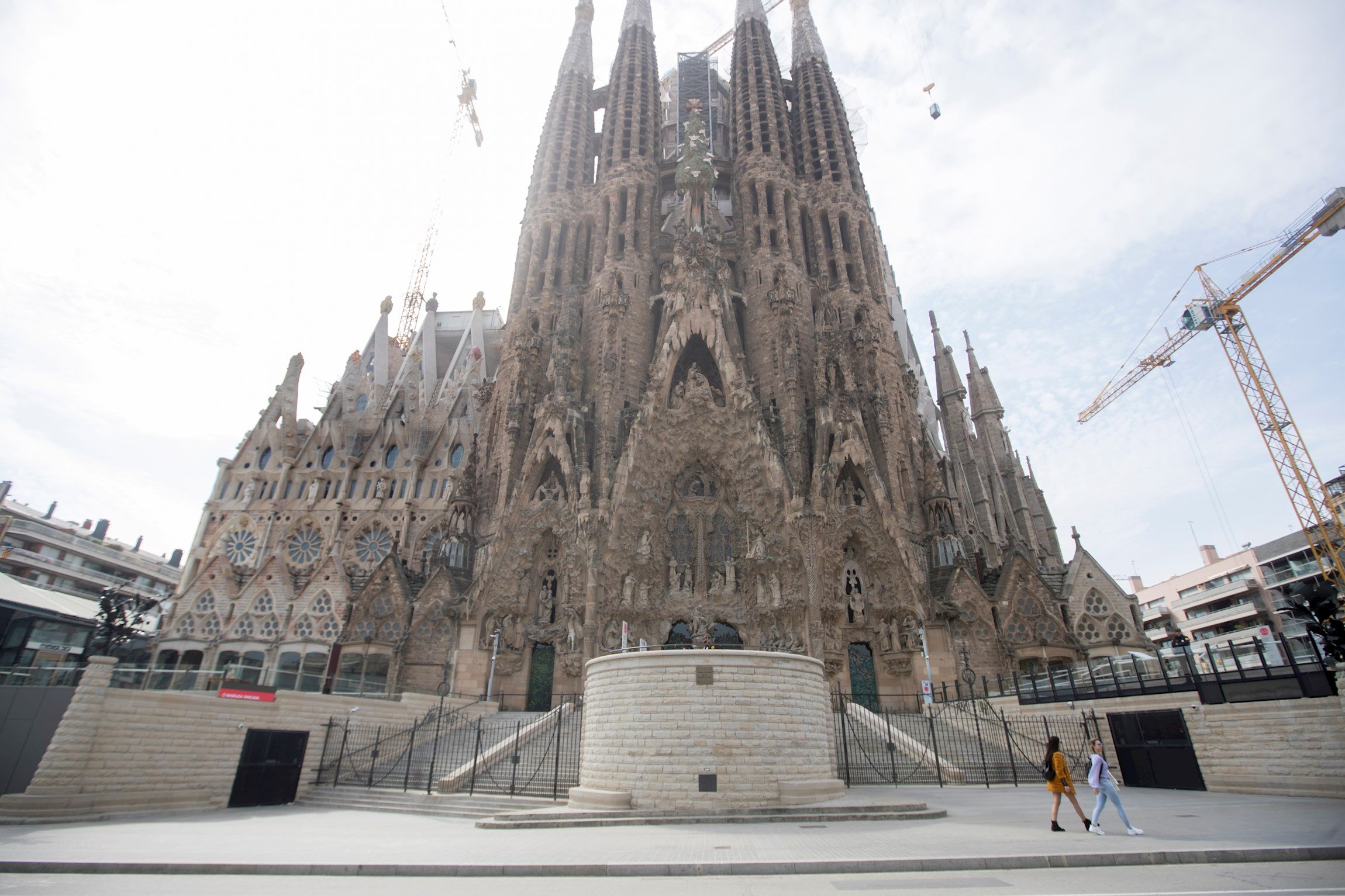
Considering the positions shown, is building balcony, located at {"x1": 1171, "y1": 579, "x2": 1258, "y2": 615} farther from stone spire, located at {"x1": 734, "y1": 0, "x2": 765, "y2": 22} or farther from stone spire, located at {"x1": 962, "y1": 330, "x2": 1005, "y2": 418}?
stone spire, located at {"x1": 734, "y1": 0, "x2": 765, "y2": 22}

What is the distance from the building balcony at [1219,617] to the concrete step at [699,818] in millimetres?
51752

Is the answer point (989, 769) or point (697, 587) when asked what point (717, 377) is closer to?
point (697, 587)

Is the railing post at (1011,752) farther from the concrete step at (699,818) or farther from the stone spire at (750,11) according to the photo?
the stone spire at (750,11)

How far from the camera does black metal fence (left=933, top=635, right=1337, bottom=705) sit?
12602 millimetres

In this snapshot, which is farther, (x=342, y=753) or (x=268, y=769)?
(x=342, y=753)

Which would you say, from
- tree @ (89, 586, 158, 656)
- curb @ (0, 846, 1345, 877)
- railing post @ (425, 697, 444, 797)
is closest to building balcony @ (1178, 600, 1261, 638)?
curb @ (0, 846, 1345, 877)

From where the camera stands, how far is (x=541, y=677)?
2694 centimetres

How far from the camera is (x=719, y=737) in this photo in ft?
Result: 39.6

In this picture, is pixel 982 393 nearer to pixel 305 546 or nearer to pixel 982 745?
pixel 982 745

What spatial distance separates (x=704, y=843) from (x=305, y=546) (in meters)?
34.0

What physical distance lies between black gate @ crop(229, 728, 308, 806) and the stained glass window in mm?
22313

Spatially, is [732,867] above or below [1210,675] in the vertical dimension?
below

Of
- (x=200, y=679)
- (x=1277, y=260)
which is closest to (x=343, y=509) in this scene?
(x=200, y=679)

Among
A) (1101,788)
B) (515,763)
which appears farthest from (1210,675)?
(515,763)
